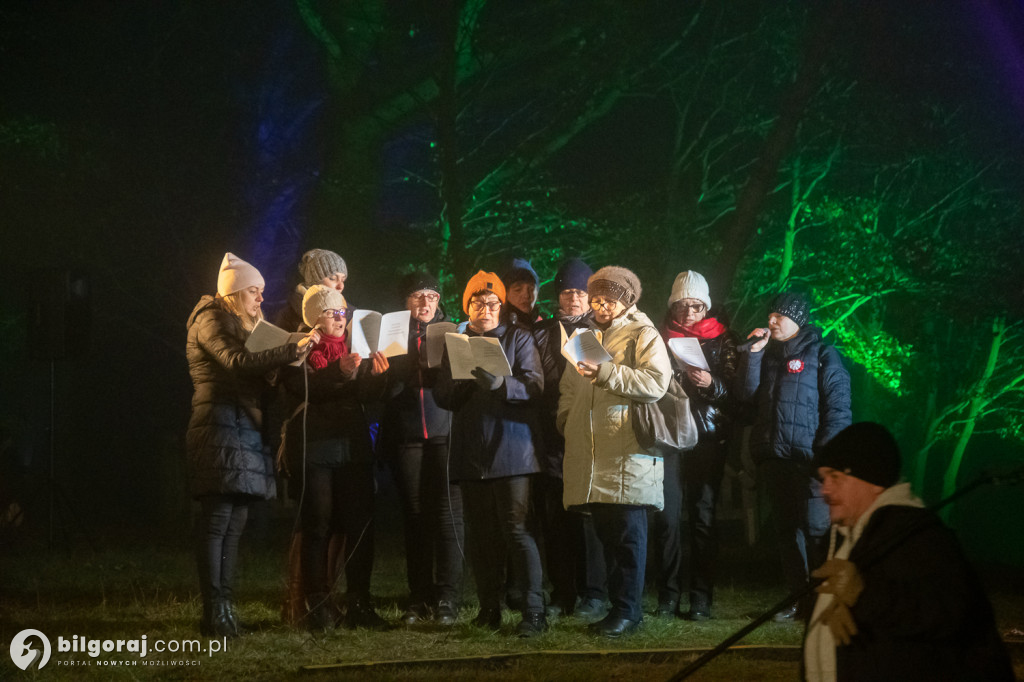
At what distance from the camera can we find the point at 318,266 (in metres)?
6.38

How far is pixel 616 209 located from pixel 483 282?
574 centimetres

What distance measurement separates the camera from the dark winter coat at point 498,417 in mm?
5785

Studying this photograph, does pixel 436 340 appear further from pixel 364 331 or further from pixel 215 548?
pixel 215 548

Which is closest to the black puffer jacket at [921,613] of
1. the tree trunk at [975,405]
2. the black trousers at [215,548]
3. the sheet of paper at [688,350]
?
the sheet of paper at [688,350]

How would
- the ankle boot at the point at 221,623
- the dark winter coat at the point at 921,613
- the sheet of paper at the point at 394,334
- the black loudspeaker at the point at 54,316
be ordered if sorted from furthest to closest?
the black loudspeaker at the point at 54,316
the sheet of paper at the point at 394,334
the ankle boot at the point at 221,623
the dark winter coat at the point at 921,613

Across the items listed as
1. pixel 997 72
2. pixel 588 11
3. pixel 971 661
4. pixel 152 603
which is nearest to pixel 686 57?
pixel 588 11

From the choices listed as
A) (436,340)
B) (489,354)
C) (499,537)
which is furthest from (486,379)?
(499,537)

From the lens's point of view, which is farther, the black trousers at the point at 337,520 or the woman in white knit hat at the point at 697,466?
the woman in white knit hat at the point at 697,466

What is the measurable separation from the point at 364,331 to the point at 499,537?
1.44 meters

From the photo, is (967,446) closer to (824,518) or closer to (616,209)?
(616,209)

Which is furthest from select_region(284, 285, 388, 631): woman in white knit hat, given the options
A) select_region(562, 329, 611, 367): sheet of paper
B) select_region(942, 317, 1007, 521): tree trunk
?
select_region(942, 317, 1007, 521): tree trunk

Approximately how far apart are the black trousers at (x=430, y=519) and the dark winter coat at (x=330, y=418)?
34 cm

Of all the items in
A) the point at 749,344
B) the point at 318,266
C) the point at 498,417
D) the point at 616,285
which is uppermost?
the point at 318,266

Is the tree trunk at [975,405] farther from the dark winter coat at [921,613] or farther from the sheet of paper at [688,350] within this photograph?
the dark winter coat at [921,613]
